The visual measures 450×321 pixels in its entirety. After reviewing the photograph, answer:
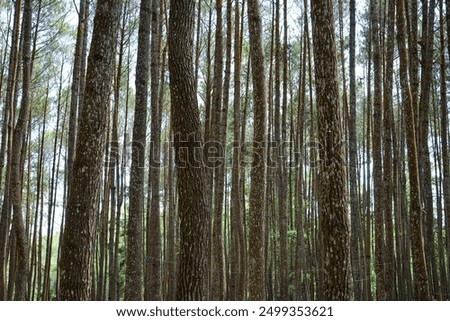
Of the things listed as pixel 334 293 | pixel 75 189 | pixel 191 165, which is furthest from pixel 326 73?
pixel 75 189

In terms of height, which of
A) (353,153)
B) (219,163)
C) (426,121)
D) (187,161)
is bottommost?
(187,161)

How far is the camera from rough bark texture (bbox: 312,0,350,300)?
3590 millimetres

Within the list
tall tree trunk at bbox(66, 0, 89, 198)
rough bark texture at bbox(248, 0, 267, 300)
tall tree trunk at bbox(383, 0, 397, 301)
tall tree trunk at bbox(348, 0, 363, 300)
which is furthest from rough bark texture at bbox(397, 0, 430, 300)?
tall tree trunk at bbox(66, 0, 89, 198)

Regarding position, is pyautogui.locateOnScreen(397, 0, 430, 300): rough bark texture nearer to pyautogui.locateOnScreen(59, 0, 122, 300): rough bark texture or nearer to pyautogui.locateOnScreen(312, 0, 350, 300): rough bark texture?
pyautogui.locateOnScreen(312, 0, 350, 300): rough bark texture

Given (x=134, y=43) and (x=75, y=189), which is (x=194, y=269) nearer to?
(x=75, y=189)

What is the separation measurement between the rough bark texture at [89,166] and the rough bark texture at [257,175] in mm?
2405

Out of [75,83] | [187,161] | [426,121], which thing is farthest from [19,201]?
[426,121]

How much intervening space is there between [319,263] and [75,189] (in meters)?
10.3

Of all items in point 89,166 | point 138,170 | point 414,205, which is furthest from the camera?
point 138,170

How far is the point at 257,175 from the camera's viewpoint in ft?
18.9

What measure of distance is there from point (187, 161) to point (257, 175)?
7.03 ft

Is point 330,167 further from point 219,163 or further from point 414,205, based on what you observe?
point 219,163
